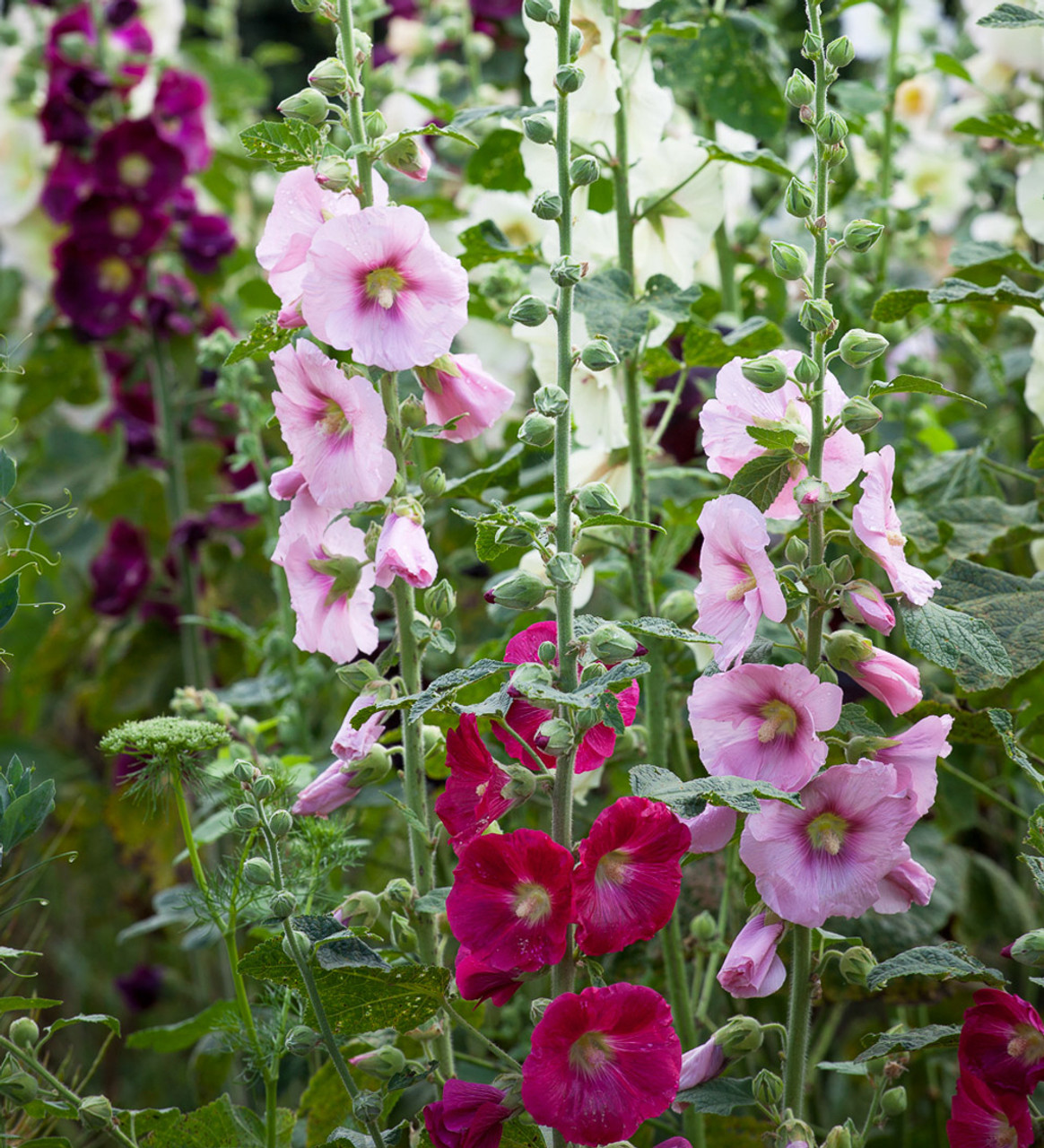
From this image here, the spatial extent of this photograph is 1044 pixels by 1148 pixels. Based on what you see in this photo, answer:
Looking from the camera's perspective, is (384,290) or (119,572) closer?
(384,290)

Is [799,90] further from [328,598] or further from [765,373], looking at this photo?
[328,598]

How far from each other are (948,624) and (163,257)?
1.14m

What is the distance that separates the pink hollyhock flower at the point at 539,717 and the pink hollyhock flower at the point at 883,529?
131 millimetres

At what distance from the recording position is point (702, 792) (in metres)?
0.49

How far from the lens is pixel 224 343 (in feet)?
3.02

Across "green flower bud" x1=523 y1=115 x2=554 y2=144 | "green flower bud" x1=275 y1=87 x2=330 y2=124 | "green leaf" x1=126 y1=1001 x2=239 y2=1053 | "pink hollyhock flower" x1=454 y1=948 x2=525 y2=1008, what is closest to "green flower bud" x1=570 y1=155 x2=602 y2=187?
"green flower bud" x1=523 y1=115 x2=554 y2=144

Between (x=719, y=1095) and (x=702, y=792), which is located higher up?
(x=702, y=792)

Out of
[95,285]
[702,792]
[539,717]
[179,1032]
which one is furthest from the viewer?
[95,285]

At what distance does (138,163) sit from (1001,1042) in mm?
1152

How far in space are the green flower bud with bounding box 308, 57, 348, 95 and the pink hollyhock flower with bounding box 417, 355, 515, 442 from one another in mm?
136

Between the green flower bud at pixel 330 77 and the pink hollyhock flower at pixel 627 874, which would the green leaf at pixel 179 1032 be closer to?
the pink hollyhock flower at pixel 627 874

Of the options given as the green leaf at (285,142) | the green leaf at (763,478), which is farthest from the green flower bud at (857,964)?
the green leaf at (285,142)

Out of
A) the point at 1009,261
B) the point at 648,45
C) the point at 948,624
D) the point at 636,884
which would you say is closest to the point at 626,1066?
the point at 636,884

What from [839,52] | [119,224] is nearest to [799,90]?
[839,52]
